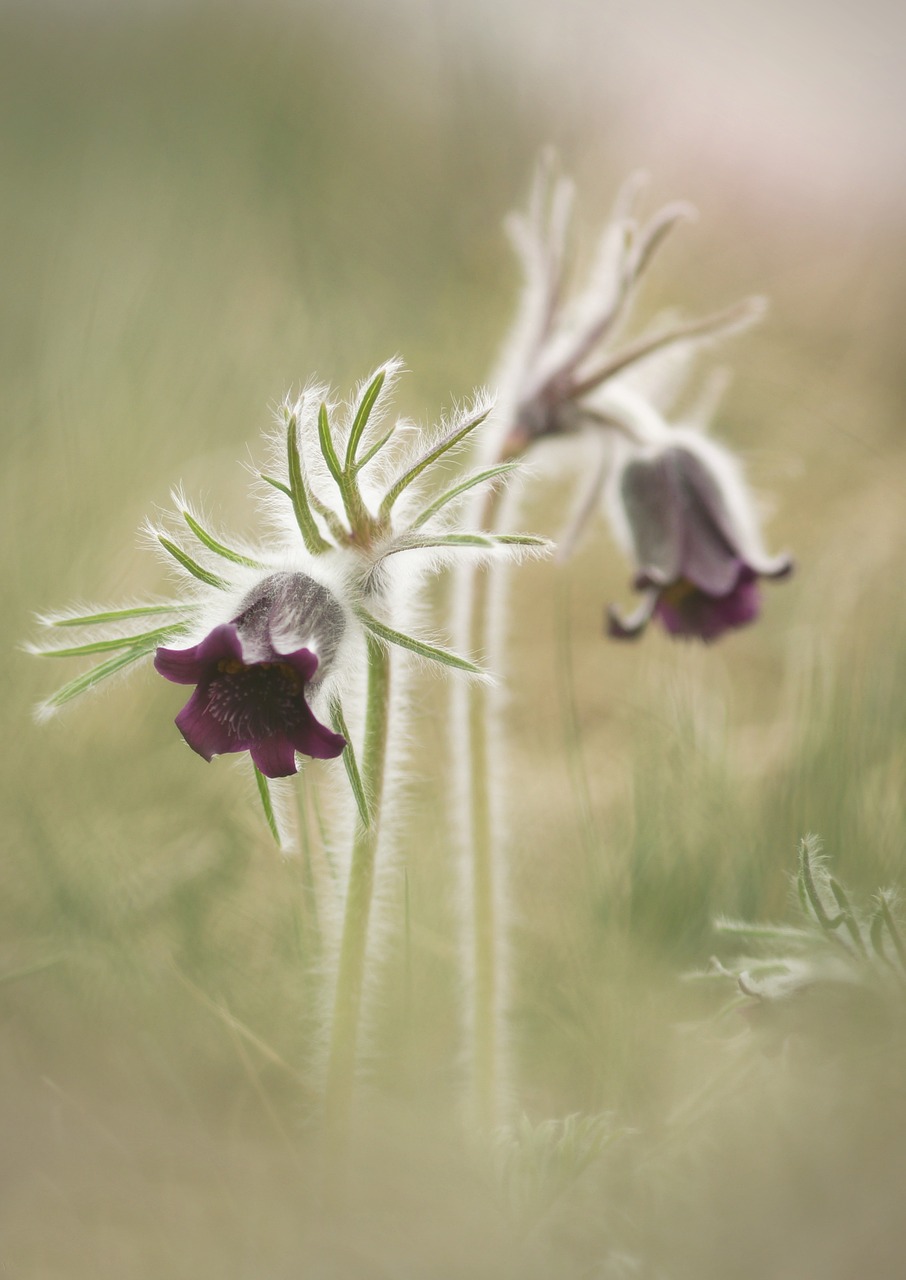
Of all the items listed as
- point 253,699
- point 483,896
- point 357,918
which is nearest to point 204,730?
point 253,699

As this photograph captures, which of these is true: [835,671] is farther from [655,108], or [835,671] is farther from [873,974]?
[655,108]

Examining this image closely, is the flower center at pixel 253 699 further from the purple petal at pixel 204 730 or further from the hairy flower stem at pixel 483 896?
the hairy flower stem at pixel 483 896

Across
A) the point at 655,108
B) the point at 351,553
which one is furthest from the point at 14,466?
the point at 655,108

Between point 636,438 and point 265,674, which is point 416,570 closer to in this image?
point 265,674

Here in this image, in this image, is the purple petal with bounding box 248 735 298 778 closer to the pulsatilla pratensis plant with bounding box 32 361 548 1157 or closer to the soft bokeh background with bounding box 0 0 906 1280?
the pulsatilla pratensis plant with bounding box 32 361 548 1157

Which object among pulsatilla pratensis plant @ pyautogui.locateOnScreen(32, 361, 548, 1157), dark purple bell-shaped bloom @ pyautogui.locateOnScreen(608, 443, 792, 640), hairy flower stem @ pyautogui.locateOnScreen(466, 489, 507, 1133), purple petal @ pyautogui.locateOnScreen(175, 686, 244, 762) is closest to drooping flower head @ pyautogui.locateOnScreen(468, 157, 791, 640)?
dark purple bell-shaped bloom @ pyautogui.locateOnScreen(608, 443, 792, 640)
